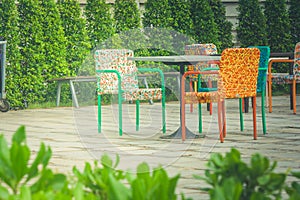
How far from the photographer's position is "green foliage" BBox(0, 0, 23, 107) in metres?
10.5

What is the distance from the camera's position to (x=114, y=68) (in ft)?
27.3

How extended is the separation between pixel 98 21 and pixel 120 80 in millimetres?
4198

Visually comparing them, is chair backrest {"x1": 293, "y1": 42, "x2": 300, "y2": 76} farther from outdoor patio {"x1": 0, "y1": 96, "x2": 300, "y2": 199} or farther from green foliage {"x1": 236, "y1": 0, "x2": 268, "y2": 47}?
green foliage {"x1": 236, "y1": 0, "x2": 268, "y2": 47}

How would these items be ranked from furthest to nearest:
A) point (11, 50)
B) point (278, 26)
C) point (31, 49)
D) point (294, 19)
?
point (294, 19) → point (278, 26) → point (31, 49) → point (11, 50)

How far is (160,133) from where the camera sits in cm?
777

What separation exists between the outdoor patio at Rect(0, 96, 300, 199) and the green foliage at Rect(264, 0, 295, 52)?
2416 millimetres

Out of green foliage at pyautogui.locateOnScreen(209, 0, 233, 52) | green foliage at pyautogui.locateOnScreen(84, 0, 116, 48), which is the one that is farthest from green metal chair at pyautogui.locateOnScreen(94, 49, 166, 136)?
green foliage at pyautogui.locateOnScreen(209, 0, 233, 52)

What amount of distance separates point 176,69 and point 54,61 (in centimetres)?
199

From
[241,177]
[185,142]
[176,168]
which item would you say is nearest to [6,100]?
[185,142]

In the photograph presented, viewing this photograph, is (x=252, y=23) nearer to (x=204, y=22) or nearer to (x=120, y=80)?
(x=204, y=22)

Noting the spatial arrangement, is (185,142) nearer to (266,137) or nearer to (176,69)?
(266,137)

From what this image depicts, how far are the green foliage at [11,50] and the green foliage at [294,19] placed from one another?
16.1 ft

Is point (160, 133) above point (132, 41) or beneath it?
beneath

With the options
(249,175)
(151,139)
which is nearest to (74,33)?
(151,139)
